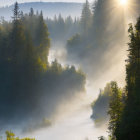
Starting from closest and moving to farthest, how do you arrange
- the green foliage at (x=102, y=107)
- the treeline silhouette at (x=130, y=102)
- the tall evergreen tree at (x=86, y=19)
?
the treeline silhouette at (x=130, y=102) < the green foliage at (x=102, y=107) < the tall evergreen tree at (x=86, y=19)

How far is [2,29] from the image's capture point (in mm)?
52344

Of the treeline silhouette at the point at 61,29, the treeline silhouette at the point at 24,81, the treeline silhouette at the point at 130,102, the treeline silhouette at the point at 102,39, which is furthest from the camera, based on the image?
the treeline silhouette at the point at 61,29

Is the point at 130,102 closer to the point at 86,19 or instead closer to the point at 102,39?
the point at 102,39

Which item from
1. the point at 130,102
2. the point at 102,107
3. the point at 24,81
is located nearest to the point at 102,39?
the point at 24,81

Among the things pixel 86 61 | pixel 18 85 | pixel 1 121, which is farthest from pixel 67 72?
pixel 86 61

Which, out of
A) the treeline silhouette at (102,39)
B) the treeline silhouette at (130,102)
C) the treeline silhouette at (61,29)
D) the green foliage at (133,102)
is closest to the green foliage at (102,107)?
the treeline silhouette at (130,102)

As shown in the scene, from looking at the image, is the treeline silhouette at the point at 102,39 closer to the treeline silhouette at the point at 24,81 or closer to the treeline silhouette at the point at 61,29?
the treeline silhouette at the point at 24,81

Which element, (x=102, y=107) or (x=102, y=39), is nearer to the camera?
(x=102, y=107)

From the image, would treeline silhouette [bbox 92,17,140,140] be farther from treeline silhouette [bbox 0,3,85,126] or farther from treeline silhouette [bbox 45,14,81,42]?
treeline silhouette [bbox 45,14,81,42]

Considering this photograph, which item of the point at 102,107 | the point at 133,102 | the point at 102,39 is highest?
the point at 102,39

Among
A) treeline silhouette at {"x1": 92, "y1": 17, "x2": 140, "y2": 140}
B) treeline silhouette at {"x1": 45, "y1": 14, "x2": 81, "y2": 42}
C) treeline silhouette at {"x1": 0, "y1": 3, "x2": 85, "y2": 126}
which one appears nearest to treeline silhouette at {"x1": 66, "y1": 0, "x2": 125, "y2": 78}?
treeline silhouette at {"x1": 0, "y1": 3, "x2": 85, "y2": 126}

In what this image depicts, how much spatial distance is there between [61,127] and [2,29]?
2596cm

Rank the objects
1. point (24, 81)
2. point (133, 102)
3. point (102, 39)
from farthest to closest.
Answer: point (102, 39) < point (24, 81) < point (133, 102)

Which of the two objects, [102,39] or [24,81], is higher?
[102,39]
